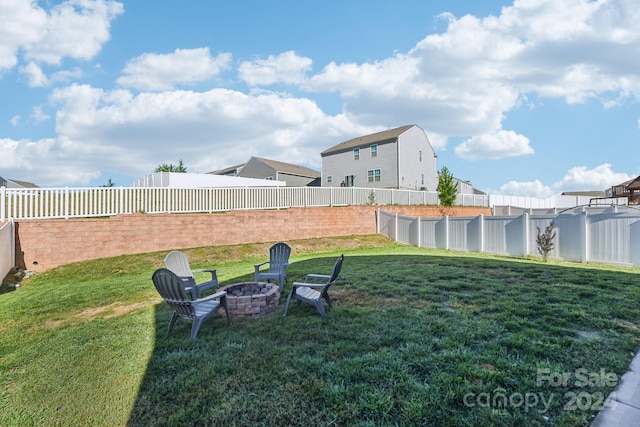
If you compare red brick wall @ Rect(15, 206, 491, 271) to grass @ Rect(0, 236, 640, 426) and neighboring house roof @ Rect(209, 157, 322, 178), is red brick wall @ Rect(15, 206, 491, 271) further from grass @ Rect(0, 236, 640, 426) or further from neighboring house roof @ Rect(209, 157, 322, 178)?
neighboring house roof @ Rect(209, 157, 322, 178)

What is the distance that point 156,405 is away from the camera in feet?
8.81

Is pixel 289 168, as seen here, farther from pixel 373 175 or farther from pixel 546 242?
pixel 546 242

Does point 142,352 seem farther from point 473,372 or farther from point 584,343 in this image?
point 584,343

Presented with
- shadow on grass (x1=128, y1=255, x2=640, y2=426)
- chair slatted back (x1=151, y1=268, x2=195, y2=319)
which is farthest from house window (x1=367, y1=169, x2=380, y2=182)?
chair slatted back (x1=151, y1=268, x2=195, y2=319)

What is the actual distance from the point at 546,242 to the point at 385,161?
18425 millimetres

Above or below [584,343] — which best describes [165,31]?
above

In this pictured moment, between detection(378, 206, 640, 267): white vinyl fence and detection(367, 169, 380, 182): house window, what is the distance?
12.2m

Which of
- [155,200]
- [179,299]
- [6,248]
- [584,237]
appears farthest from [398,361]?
[155,200]

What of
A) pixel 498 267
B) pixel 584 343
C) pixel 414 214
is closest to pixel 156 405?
pixel 584 343

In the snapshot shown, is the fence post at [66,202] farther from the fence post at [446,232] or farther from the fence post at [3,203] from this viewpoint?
the fence post at [446,232]

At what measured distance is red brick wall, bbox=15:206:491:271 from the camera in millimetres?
10273

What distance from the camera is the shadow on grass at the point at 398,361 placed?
2473 mm

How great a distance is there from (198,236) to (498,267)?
10698mm

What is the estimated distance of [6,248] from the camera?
9.16 meters
